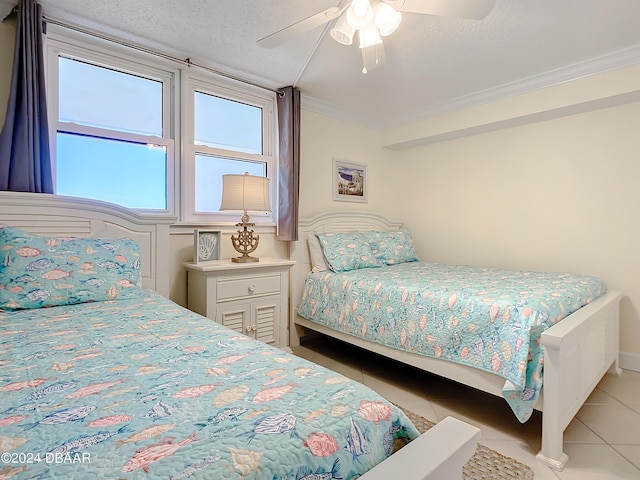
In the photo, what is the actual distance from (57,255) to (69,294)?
208mm

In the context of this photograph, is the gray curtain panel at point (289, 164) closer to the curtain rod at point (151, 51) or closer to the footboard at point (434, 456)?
the curtain rod at point (151, 51)

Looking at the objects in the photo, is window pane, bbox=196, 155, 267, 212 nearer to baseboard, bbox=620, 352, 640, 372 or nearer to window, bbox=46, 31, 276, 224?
window, bbox=46, 31, 276, 224

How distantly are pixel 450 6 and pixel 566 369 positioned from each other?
1677mm

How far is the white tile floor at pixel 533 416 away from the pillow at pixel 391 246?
0.94 metres

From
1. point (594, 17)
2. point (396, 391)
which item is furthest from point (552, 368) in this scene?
point (594, 17)

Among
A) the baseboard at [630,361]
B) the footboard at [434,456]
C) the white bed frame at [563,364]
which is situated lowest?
the baseboard at [630,361]

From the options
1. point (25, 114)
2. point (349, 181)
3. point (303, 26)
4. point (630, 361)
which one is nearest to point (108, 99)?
point (25, 114)

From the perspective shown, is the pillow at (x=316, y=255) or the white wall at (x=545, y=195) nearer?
the white wall at (x=545, y=195)

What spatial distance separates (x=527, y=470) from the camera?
158cm

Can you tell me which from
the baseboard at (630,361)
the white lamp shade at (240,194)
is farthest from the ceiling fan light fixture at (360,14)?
the baseboard at (630,361)

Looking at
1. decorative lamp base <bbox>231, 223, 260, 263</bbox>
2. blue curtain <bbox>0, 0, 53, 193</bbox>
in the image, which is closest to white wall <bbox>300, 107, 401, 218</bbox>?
decorative lamp base <bbox>231, 223, 260, 263</bbox>

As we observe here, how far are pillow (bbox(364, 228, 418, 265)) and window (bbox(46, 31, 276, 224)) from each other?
105cm

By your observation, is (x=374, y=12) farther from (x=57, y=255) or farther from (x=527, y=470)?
(x=527, y=470)

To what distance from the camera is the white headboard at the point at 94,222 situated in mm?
1848
